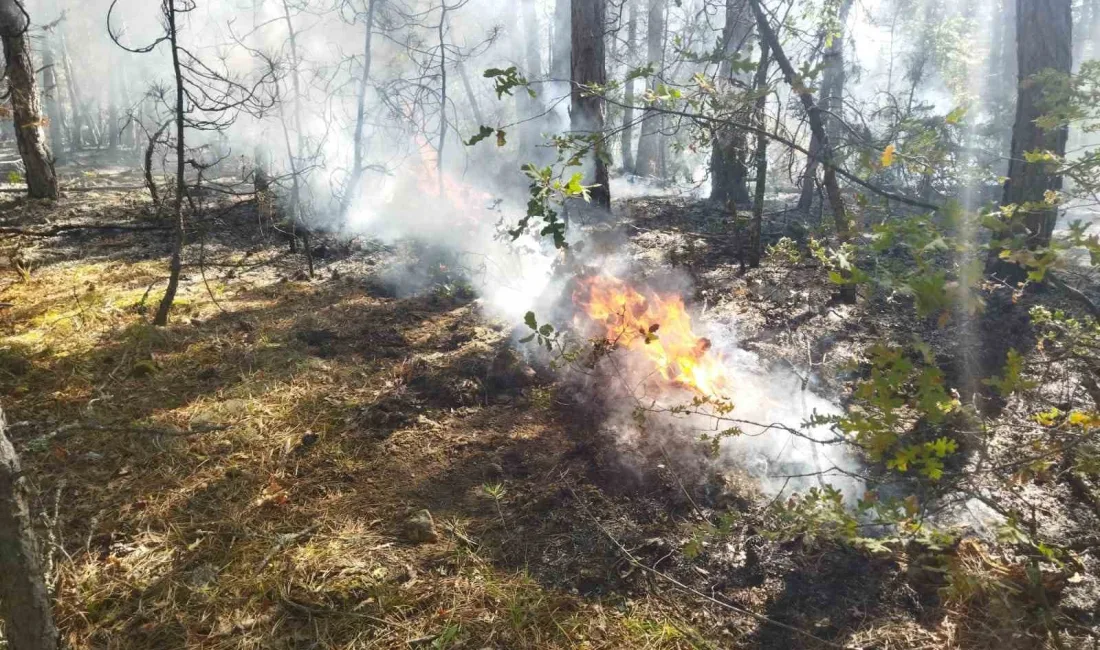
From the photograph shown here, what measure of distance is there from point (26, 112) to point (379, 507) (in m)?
9.44

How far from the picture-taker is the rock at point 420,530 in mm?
2844

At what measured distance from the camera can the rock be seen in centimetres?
284

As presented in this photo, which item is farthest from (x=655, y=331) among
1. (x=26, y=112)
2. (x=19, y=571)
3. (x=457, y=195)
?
(x=26, y=112)

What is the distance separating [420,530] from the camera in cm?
288

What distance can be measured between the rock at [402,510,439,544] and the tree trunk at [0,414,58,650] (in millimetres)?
1364

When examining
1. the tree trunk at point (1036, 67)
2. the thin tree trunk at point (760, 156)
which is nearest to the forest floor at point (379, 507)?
the thin tree trunk at point (760, 156)

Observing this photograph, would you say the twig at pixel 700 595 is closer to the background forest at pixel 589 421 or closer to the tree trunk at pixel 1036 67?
the background forest at pixel 589 421

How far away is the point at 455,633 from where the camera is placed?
2.33m

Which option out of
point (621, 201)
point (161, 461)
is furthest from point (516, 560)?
point (621, 201)

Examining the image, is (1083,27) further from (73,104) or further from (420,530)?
(73,104)

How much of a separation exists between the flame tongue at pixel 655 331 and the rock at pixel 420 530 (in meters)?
1.83

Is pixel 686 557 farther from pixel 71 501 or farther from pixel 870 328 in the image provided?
pixel 870 328

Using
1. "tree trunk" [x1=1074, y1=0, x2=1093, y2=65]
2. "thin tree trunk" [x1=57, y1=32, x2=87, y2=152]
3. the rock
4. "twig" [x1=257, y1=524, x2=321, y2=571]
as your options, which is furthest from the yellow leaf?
"tree trunk" [x1=1074, y1=0, x2=1093, y2=65]

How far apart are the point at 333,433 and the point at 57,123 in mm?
31431
